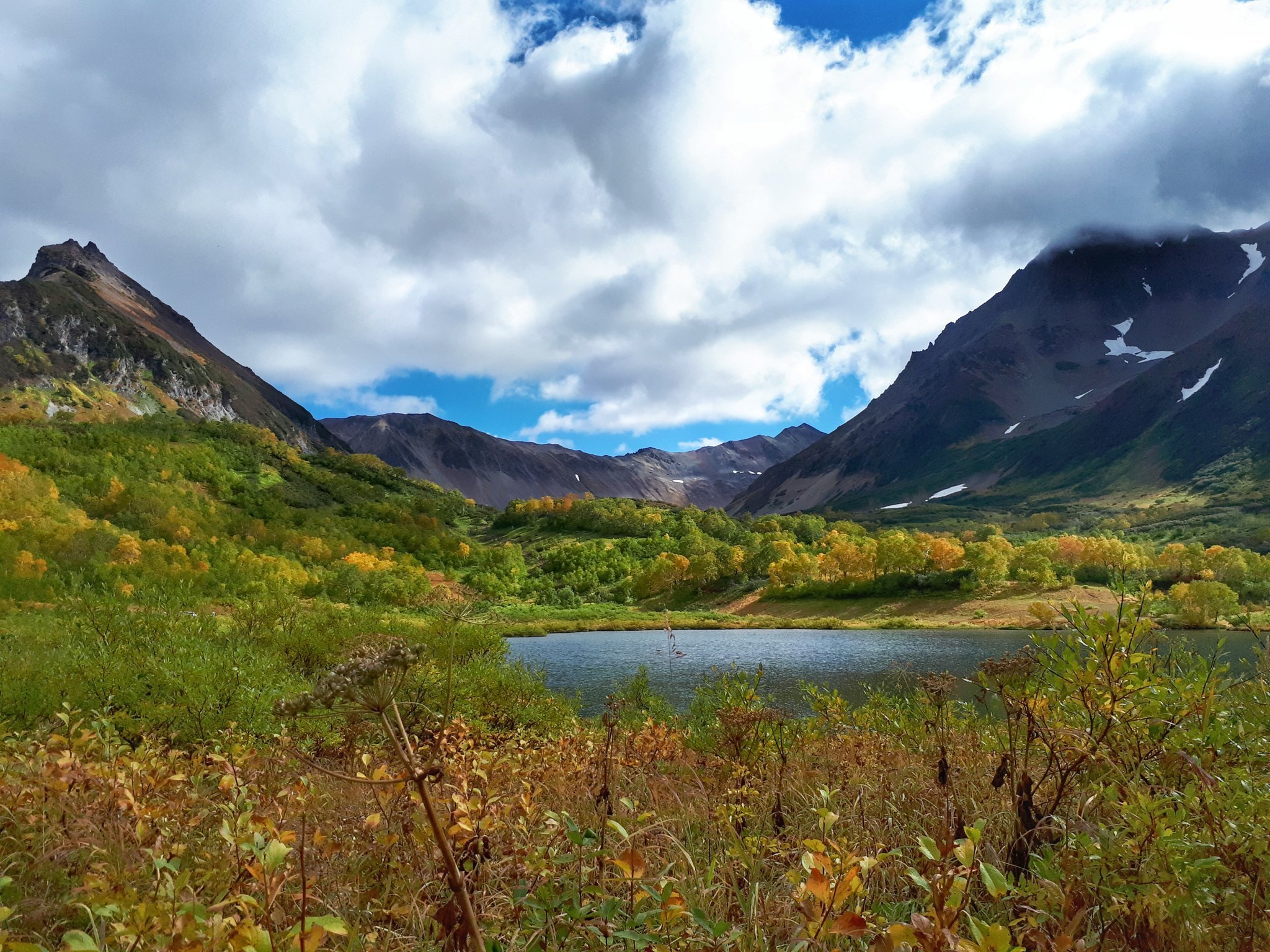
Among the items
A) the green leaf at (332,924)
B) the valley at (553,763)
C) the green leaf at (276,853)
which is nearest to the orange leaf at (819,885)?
the valley at (553,763)

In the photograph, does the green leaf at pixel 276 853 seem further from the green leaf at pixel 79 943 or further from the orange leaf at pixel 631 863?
the orange leaf at pixel 631 863

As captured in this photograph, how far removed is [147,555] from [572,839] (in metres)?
49.1

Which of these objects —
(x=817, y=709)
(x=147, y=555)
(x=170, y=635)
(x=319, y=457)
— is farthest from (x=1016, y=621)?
(x=319, y=457)

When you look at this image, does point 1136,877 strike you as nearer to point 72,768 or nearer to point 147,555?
point 72,768

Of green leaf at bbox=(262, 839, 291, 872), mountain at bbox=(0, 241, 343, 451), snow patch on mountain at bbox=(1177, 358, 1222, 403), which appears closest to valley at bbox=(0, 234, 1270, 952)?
green leaf at bbox=(262, 839, 291, 872)

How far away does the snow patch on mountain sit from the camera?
17750 cm

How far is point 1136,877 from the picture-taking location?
223 cm

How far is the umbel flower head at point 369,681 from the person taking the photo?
→ 150 centimetres

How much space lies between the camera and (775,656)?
38.2 m

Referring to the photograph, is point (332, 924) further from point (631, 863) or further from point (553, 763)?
point (553, 763)

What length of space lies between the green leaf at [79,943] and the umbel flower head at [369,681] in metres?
0.58

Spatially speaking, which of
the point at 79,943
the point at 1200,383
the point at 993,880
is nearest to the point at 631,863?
the point at 993,880

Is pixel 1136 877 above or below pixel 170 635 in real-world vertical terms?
below

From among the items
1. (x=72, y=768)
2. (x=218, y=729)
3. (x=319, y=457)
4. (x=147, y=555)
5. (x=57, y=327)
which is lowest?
(x=218, y=729)
